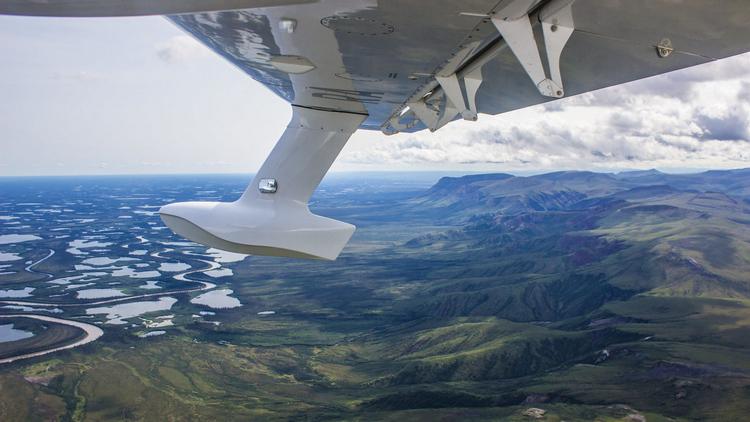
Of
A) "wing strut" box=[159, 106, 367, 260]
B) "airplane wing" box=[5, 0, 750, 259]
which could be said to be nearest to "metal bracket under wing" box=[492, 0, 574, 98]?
"airplane wing" box=[5, 0, 750, 259]

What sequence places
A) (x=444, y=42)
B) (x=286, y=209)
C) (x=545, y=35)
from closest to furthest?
(x=545, y=35)
(x=444, y=42)
(x=286, y=209)

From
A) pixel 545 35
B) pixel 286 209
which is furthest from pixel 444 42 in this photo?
pixel 286 209

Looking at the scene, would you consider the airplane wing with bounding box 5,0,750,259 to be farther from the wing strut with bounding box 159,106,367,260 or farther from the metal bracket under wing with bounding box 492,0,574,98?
the wing strut with bounding box 159,106,367,260

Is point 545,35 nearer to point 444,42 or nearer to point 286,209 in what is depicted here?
point 444,42

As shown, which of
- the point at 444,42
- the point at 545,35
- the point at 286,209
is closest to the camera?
the point at 545,35

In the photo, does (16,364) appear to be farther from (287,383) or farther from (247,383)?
(287,383)

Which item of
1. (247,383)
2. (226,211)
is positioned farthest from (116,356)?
(226,211)

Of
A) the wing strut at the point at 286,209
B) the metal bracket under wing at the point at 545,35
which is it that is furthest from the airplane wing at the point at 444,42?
the wing strut at the point at 286,209

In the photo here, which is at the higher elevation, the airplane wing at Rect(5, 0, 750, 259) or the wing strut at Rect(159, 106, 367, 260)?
the airplane wing at Rect(5, 0, 750, 259)
